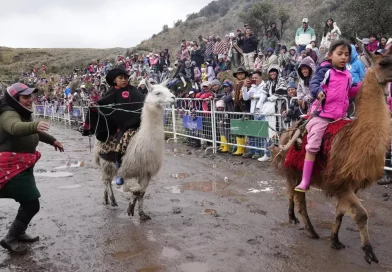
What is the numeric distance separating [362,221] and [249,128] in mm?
5499

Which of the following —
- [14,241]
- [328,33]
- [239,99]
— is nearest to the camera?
[14,241]

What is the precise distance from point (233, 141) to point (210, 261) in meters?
6.25

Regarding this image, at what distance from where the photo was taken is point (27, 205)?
14.5ft

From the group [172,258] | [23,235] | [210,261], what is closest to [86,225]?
[23,235]

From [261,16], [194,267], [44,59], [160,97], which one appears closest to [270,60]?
[160,97]

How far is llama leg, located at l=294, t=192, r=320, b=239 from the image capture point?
14.5ft

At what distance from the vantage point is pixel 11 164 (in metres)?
4.29

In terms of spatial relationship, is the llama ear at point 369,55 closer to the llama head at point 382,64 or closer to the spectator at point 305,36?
the llama head at point 382,64

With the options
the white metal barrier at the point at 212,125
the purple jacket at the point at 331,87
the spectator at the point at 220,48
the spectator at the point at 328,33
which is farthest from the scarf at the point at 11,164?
the spectator at the point at 220,48

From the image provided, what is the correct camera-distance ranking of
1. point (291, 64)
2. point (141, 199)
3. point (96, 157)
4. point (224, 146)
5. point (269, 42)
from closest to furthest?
point (141, 199), point (96, 157), point (224, 146), point (291, 64), point (269, 42)

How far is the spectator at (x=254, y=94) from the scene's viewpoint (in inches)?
349

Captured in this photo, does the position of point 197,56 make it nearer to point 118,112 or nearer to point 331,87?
point 118,112

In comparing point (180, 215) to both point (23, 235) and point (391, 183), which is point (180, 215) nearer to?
point (23, 235)

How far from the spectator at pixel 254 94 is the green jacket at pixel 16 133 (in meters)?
5.40
